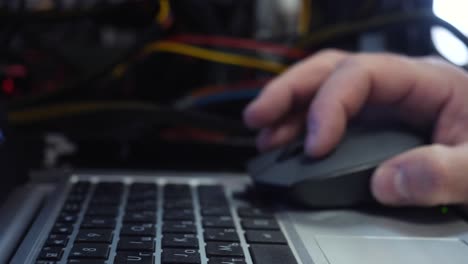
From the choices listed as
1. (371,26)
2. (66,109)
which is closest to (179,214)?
(66,109)

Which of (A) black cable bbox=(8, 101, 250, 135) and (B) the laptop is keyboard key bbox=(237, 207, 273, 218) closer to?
(B) the laptop

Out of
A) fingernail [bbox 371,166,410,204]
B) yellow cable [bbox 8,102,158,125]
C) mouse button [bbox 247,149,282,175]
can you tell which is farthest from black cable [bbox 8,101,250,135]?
fingernail [bbox 371,166,410,204]

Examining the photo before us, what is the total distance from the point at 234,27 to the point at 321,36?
13 centimetres

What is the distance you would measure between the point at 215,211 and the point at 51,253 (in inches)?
4.9

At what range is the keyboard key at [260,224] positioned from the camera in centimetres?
34

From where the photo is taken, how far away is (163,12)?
0.56 meters

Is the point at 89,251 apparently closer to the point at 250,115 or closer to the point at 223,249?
the point at 223,249

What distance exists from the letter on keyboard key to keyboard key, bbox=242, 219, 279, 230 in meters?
0.04

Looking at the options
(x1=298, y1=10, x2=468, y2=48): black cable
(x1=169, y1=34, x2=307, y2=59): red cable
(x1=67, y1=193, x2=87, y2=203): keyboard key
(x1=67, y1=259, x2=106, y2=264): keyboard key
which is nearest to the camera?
(x1=67, y1=259, x2=106, y2=264): keyboard key

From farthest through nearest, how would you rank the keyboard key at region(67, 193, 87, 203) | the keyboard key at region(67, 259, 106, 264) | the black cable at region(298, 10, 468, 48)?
the black cable at region(298, 10, 468, 48) → the keyboard key at region(67, 193, 87, 203) → the keyboard key at region(67, 259, 106, 264)

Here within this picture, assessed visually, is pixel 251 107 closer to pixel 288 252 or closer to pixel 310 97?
pixel 310 97

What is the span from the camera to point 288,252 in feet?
1.00

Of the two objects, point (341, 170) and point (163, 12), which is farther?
point (163, 12)

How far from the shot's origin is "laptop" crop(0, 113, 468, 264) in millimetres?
292
